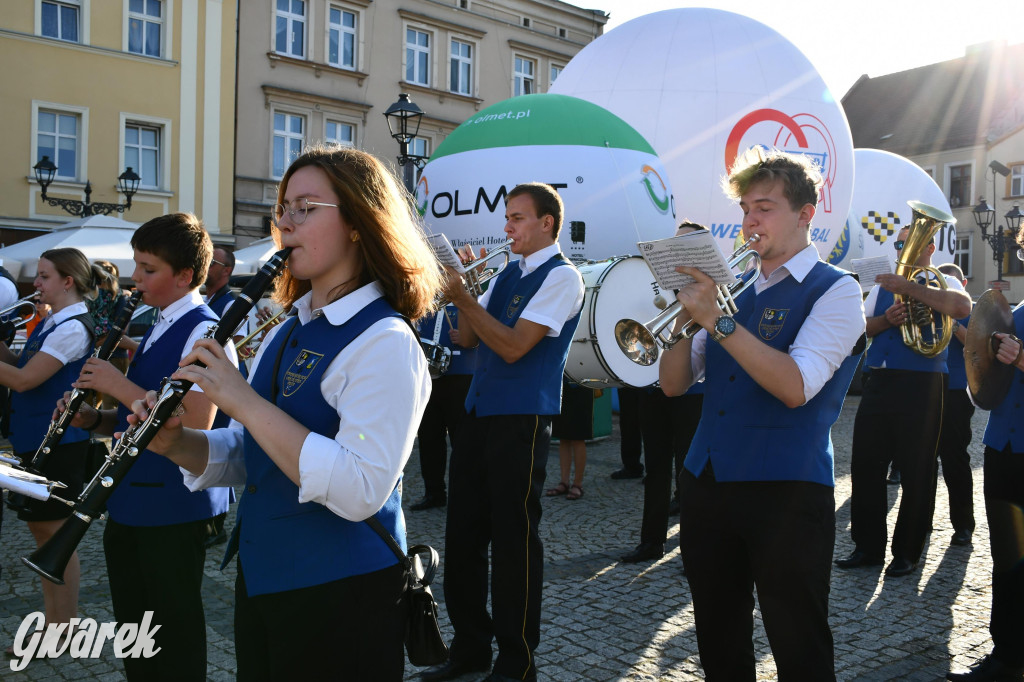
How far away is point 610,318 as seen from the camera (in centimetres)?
610

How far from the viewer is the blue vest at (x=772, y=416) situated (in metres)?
2.81

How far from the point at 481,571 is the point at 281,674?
1.98 meters

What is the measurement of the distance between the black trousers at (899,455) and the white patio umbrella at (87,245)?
9.42 metres

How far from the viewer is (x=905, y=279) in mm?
5562

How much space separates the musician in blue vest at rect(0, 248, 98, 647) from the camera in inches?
161

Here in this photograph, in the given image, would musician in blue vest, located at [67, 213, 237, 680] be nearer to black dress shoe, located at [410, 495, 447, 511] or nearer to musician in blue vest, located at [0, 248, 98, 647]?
musician in blue vest, located at [0, 248, 98, 647]

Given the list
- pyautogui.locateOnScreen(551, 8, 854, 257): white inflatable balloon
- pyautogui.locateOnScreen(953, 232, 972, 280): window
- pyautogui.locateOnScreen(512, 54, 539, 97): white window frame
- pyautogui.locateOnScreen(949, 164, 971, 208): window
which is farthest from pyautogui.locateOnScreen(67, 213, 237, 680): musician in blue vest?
pyautogui.locateOnScreen(949, 164, 971, 208): window

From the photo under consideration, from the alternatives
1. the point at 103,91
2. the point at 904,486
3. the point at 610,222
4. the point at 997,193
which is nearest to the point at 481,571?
the point at 904,486

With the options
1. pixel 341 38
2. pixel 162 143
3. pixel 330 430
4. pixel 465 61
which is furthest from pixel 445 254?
pixel 465 61

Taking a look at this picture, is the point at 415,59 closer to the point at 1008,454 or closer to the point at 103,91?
the point at 103,91

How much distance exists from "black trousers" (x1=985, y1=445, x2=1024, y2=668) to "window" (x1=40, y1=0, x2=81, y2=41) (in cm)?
2003

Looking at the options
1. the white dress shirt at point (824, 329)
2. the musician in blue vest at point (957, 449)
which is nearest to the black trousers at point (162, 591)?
the white dress shirt at point (824, 329)

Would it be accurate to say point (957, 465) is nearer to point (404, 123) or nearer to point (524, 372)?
point (524, 372)

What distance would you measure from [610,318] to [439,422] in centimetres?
185
